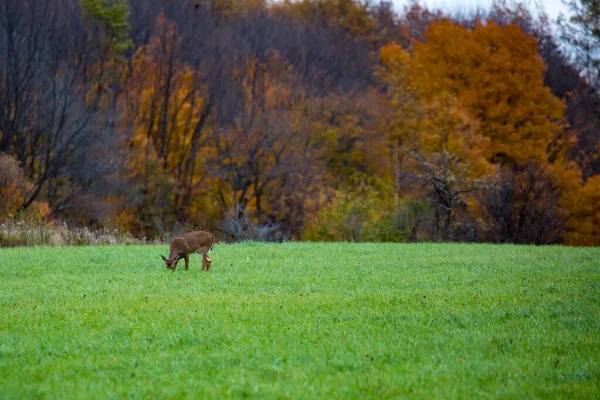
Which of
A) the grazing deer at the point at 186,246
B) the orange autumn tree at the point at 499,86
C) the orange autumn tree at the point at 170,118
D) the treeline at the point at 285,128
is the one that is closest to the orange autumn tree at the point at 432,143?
the treeline at the point at 285,128

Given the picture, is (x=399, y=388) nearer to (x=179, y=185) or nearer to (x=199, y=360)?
(x=199, y=360)

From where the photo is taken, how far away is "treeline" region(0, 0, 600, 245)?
33969 millimetres

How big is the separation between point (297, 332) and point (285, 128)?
4164 cm

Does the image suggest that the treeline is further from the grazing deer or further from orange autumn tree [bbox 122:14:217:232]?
the grazing deer

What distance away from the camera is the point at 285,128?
50094 millimetres

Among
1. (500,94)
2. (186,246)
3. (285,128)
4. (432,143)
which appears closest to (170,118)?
(285,128)

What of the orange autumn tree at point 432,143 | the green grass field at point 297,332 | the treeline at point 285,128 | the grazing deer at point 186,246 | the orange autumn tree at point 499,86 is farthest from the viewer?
the orange autumn tree at point 499,86

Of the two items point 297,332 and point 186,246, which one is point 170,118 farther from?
point 297,332

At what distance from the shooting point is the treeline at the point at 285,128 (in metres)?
34.0

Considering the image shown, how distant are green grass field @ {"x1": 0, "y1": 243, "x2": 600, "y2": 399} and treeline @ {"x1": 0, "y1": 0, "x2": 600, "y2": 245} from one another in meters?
16.7

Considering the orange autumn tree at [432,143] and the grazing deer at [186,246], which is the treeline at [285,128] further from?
the grazing deer at [186,246]

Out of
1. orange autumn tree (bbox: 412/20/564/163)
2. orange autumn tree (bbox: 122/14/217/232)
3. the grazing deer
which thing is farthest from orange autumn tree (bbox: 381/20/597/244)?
the grazing deer

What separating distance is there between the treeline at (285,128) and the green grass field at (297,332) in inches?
657

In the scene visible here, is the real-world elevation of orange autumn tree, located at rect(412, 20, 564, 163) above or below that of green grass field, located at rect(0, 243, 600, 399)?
above
